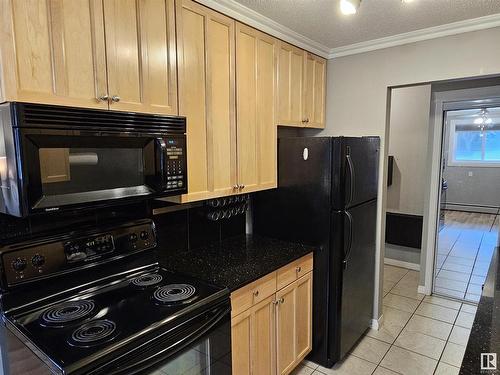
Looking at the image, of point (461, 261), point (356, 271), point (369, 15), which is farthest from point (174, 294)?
point (461, 261)

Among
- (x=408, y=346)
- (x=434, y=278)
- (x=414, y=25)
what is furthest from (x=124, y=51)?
(x=434, y=278)

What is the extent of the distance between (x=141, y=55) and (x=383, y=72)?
6.61ft

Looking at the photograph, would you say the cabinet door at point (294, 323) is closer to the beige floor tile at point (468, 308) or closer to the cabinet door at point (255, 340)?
the cabinet door at point (255, 340)

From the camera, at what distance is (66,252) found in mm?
1519

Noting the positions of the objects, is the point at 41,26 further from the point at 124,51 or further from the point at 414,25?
the point at 414,25

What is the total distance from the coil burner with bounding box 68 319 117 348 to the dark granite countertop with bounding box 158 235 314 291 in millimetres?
600

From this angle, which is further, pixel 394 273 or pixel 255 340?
pixel 394 273

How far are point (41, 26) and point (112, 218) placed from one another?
0.94m

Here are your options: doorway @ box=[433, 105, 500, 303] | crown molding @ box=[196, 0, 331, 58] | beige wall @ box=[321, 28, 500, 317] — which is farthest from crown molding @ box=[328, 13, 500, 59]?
doorway @ box=[433, 105, 500, 303]

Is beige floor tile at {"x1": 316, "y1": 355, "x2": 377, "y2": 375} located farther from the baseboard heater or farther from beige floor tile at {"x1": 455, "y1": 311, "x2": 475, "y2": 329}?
the baseboard heater

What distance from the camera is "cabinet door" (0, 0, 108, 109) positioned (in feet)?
3.77

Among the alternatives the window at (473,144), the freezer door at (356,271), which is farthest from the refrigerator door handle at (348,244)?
the window at (473,144)

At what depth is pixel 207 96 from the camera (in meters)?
1.89

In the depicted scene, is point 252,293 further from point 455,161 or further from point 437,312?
point 455,161
